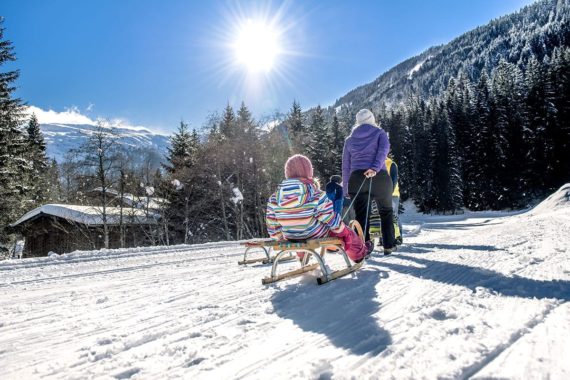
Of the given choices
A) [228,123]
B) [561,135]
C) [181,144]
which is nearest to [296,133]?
[228,123]

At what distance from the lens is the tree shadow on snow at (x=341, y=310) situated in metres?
1.85

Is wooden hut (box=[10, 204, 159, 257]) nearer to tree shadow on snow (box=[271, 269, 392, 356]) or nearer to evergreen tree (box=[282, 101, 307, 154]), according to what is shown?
evergreen tree (box=[282, 101, 307, 154])

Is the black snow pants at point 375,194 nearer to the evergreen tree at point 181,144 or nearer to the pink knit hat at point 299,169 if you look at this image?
the pink knit hat at point 299,169

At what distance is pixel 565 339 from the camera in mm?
1643

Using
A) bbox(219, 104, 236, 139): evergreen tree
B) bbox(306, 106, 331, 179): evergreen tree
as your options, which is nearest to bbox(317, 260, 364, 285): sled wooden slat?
bbox(219, 104, 236, 139): evergreen tree

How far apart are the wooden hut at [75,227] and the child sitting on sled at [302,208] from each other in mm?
22157

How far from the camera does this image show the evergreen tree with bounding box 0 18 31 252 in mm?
18703

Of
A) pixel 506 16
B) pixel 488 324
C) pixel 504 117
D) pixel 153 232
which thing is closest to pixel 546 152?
pixel 504 117

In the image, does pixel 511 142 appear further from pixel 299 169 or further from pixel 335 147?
pixel 299 169

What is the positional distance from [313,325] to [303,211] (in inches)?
57.2

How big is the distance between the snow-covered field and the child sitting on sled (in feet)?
1.58

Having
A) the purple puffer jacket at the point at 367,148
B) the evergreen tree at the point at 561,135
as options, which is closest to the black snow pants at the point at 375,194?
the purple puffer jacket at the point at 367,148

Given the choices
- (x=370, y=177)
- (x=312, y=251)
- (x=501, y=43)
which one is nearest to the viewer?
(x=312, y=251)

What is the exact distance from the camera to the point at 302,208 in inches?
136
